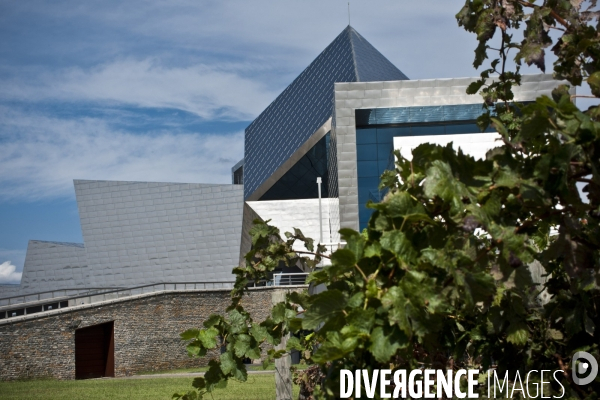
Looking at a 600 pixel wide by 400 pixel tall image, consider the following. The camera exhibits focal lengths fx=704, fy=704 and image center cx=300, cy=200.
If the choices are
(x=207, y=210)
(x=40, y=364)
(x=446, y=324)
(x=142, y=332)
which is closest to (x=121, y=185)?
(x=207, y=210)

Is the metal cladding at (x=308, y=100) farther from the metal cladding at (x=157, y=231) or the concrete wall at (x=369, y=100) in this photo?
the metal cladding at (x=157, y=231)

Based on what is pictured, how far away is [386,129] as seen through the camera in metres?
22.8

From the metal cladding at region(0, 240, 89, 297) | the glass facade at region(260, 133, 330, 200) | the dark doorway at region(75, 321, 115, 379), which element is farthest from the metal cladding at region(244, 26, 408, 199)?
the metal cladding at region(0, 240, 89, 297)

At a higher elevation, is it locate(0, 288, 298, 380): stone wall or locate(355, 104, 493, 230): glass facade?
locate(355, 104, 493, 230): glass facade

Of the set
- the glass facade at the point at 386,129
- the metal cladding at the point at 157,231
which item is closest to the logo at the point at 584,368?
the glass facade at the point at 386,129

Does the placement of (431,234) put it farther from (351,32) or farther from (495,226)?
(351,32)

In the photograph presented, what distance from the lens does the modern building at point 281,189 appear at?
21328mm

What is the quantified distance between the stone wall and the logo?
22.8 m

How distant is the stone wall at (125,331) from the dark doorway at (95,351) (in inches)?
18.2

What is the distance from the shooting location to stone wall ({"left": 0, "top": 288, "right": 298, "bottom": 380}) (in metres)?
23.1

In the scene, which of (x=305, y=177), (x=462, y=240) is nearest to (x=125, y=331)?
(x=305, y=177)

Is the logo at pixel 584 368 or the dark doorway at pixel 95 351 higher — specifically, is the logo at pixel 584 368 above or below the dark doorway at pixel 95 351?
above

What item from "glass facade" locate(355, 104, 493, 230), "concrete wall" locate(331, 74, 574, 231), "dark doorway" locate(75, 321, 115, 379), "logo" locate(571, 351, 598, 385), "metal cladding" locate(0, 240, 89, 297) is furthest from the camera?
"metal cladding" locate(0, 240, 89, 297)

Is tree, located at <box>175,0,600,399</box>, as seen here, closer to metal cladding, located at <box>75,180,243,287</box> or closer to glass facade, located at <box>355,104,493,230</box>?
glass facade, located at <box>355,104,493,230</box>
